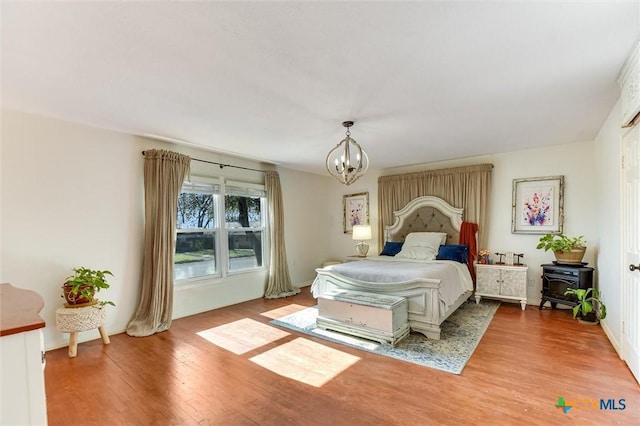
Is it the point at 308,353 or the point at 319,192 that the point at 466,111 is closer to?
the point at 308,353

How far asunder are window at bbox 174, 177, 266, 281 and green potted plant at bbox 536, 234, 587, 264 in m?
4.50

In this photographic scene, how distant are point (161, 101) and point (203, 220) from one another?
2236mm

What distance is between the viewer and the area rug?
277 cm

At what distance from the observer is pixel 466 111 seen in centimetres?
304

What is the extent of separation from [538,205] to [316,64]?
4.33 meters

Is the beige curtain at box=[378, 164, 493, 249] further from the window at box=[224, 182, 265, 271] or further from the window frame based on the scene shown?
the window frame

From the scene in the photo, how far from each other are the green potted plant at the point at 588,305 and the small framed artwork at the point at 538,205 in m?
1.00

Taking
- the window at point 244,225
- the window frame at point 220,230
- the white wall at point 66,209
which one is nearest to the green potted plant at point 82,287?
the white wall at point 66,209

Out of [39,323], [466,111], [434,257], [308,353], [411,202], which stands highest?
[466,111]

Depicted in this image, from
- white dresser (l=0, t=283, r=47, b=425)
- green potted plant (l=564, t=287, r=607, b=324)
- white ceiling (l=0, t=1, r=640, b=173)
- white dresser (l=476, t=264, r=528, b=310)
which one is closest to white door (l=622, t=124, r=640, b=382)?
white ceiling (l=0, t=1, r=640, b=173)

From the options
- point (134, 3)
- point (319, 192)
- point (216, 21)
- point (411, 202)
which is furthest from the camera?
point (319, 192)

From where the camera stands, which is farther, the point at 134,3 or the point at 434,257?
the point at 434,257

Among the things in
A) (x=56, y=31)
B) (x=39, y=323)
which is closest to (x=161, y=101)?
(x=56, y=31)

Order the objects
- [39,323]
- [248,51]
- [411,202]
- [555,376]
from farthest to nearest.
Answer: [411,202]
[555,376]
[248,51]
[39,323]
